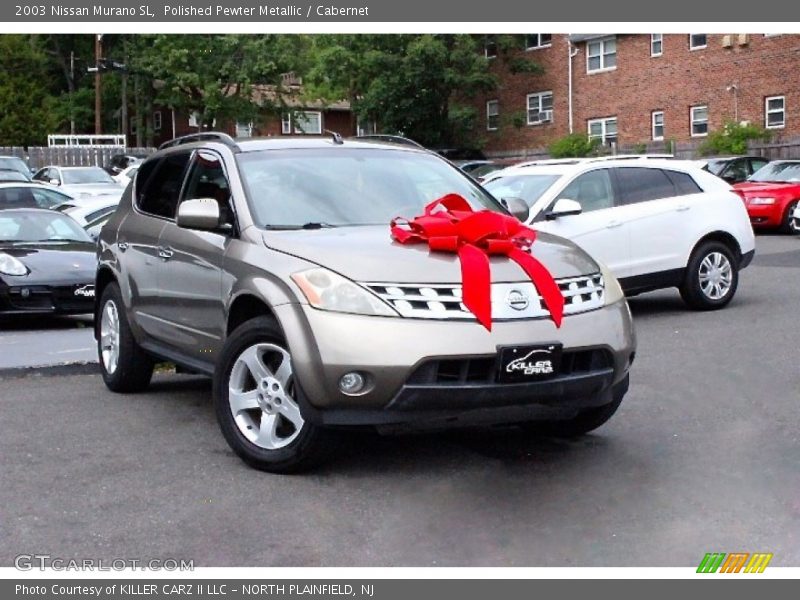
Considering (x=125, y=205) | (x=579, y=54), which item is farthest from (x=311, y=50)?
(x=125, y=205)

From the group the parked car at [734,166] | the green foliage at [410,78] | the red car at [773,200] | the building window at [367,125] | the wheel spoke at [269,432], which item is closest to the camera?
the wheel spoke at [269,432]

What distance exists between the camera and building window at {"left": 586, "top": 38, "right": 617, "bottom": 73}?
43.7 m

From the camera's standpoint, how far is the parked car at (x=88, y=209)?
59.9 feet

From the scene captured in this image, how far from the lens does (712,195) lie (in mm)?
12664

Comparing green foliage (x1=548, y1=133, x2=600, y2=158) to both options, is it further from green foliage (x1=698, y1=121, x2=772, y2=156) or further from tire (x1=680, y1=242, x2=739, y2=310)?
tire (x1=680, y1=242, x2=739, y2=310)

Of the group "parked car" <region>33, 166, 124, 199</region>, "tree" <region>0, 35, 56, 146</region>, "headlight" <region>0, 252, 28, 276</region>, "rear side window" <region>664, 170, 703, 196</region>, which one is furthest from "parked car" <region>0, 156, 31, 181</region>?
"rear side window" <region>664, 170, 703, 196</region>

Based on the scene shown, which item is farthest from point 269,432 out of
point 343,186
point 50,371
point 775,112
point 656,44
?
point 656,44

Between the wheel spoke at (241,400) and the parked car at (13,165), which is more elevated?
the parked car at (13,165)

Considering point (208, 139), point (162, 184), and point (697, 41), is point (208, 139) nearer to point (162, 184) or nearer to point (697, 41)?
point (162, 184)

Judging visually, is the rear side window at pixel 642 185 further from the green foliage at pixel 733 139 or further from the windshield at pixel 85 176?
the green foliage at pixel 733 139

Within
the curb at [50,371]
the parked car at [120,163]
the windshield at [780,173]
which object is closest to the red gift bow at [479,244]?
the curb at [50,371]

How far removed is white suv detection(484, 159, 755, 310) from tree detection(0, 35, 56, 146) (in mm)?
51851

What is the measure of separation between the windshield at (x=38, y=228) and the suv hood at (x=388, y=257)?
8.51m

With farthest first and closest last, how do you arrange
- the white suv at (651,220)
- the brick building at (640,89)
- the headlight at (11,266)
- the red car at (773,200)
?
1. the brick building at (640,89)
2. the red car at (773,200)
3. the headlight at (11,266)
4. the white suv at (651,220)
